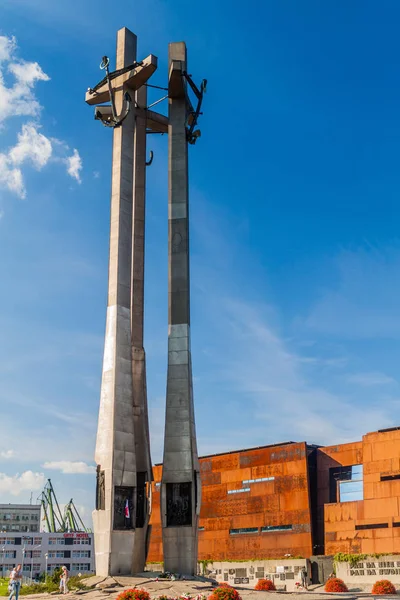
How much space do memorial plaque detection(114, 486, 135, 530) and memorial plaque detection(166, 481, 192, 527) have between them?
1.93 metres

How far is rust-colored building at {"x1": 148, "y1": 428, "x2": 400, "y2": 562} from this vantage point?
63.5 meters

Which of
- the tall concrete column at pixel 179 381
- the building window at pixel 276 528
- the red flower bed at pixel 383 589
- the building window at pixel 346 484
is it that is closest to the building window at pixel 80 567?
the building window at pixel 276 528

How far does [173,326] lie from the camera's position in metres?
38.2

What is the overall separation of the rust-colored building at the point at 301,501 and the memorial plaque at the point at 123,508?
34.9 metres

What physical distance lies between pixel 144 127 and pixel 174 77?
4.62m

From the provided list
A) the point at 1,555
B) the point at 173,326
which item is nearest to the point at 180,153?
the point at 173,326

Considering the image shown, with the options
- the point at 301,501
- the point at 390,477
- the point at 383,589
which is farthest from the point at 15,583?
the point at 301,501

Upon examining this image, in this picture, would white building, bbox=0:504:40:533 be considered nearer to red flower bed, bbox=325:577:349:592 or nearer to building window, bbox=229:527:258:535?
building window, bbox=229:527:258:535

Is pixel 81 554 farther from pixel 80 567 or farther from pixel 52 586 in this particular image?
pixel 52 586

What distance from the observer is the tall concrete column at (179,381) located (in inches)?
1371

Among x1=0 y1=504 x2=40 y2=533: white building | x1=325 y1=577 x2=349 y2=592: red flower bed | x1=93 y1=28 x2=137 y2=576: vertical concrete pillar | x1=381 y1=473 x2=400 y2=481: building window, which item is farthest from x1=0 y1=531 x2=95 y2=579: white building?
x1=93 y1=28 x2=137 y2=576: vertical concrete pillar

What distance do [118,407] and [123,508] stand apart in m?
4.91

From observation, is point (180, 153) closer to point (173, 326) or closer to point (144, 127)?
point (144, 127)

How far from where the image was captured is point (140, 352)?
4019 cm
